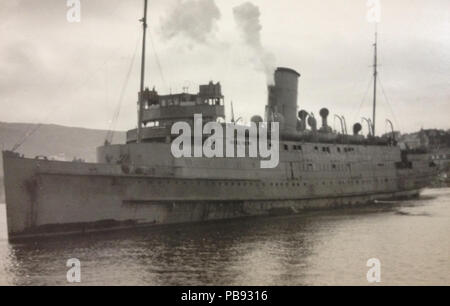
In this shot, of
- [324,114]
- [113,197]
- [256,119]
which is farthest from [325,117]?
[113,197]

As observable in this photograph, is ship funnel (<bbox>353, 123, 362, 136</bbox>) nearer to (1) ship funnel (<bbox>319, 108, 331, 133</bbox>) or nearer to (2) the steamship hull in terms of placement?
(1) ship funnel (<bbox>319, 108, 331, 133</bbox>)

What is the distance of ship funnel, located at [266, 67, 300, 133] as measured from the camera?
29.1 meters

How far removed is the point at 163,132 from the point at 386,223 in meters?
11.9

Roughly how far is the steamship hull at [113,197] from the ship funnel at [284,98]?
4953 mm

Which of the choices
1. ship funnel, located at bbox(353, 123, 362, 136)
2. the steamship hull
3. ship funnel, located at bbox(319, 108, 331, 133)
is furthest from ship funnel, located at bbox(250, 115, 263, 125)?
ship funnel, located at bbox(353, 123, 362, 136)

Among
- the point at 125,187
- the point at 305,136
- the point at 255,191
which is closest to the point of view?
the point at 125,187

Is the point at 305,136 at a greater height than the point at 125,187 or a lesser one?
greater

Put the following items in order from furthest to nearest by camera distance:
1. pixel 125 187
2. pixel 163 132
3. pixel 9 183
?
pixel 163 132 → pixel 125 187 → pixel 9 183

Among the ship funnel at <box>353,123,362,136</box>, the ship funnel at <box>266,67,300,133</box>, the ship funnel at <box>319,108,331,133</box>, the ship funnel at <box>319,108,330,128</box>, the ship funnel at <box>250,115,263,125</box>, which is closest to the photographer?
the ship funnel at <box>250,115,263,125</box>

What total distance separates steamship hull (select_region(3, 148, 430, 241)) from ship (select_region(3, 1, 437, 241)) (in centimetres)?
4

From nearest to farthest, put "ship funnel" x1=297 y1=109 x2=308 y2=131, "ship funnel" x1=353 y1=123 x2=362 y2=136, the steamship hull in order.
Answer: the steamship hull → "ship funnel" x1=297 y1=109 x2=308 y2=131 → "ship funnel" x1=353 y1=123 x2=362 y2=136
